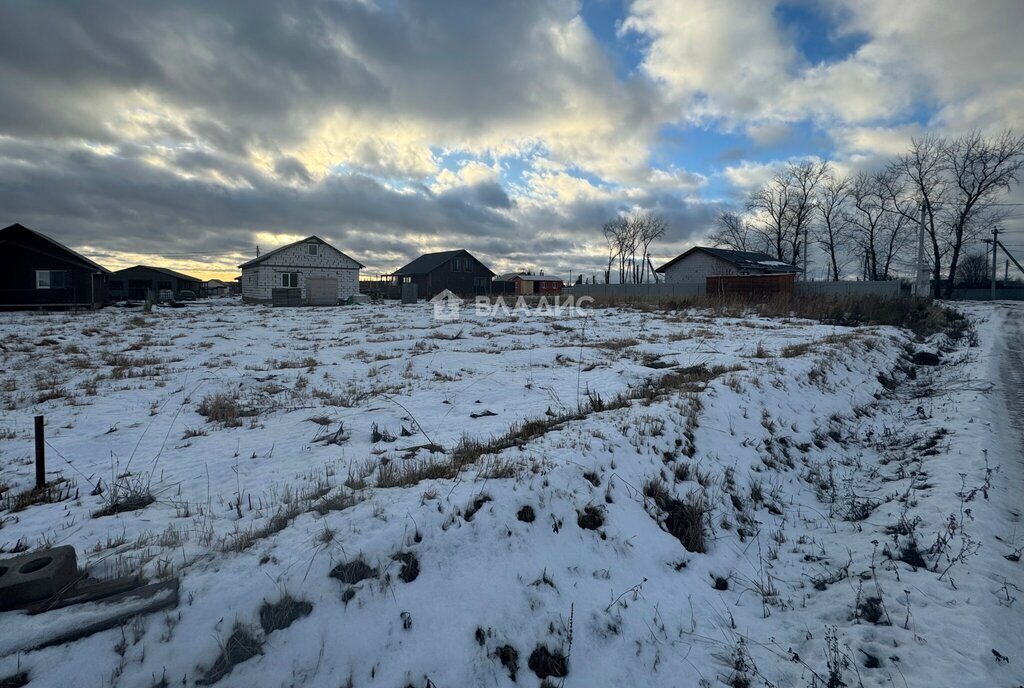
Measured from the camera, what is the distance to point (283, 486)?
4336 mm

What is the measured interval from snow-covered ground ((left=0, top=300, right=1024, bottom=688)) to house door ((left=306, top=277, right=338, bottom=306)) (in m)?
32.9

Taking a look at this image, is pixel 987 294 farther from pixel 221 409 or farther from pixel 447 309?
pixel 221 409

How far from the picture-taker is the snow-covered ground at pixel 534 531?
2562 millimetres

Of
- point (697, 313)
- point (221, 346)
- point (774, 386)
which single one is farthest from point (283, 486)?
point (697, 313)

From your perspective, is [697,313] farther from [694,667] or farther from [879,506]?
[694,667]

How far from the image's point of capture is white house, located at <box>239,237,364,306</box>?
38509 millimetres

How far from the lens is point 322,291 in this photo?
1586 inches

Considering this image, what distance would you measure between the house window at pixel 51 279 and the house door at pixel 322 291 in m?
15.1

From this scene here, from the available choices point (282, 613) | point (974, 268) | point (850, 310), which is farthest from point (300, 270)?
point (974, 268)

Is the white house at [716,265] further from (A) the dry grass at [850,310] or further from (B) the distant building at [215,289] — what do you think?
(B) the distant building at [215,289]

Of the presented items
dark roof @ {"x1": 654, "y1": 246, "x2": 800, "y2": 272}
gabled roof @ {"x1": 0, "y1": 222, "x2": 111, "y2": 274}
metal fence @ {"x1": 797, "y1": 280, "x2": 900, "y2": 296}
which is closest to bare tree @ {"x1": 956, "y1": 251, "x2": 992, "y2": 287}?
dark roof @ {"x1": 654, "y1": 246, "x2": 800, "y2": 272}

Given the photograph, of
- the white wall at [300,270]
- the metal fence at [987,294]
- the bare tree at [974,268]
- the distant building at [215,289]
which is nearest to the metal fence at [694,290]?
the white wall at [300,270]

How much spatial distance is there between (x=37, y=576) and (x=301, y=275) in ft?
135

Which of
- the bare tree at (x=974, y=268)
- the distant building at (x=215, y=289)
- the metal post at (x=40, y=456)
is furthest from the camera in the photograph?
the distant building at (x=215, y=289)
